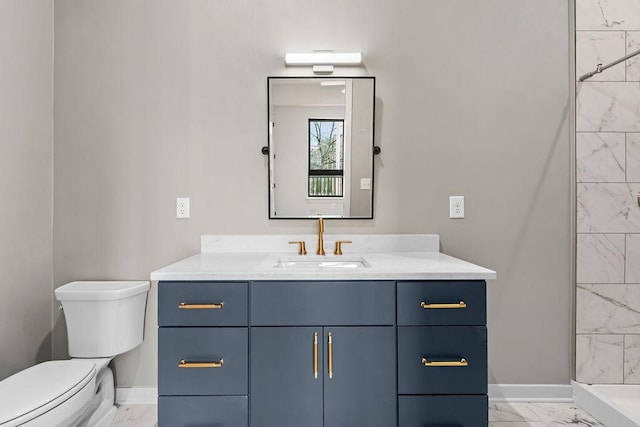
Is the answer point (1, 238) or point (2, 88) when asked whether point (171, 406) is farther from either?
point (2, 88)

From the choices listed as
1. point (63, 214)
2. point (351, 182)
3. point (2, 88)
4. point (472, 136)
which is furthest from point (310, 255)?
point (2, 88)

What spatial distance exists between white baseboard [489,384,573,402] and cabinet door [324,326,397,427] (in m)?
0.98

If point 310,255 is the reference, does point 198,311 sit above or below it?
below

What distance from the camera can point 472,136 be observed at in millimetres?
2113

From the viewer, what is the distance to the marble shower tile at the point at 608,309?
80.7 inches

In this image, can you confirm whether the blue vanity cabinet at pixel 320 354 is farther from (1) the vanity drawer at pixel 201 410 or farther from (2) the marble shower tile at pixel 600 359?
(2) the marble shower tile at pixel 600 359

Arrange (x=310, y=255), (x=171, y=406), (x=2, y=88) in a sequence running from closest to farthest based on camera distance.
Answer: (x=171, y=406)
(x=2, y=88)
(x=310, y=255)

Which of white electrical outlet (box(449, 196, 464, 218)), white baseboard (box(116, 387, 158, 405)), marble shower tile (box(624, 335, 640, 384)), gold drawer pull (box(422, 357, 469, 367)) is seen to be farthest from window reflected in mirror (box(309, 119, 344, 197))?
marble shower tile (box(624, 335, 640, 384))

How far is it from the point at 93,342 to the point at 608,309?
2.66 metres

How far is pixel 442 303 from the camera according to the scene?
1.46 m

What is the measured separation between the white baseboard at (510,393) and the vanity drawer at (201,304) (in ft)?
3.09

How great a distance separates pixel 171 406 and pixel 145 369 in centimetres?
81

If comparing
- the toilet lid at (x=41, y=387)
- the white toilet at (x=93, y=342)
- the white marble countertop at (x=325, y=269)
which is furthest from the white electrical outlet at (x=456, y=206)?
the toilet lid at (x=41, y=387)

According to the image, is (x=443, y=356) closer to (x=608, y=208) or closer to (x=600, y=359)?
(x=600, y=359)
